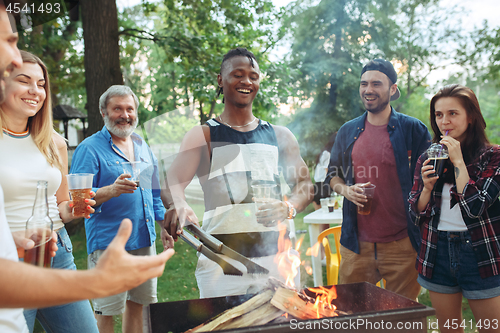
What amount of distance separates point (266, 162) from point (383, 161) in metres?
1.23

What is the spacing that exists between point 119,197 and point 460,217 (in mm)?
2787

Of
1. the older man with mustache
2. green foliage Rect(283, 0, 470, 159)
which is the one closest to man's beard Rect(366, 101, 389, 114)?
the older man with mustache

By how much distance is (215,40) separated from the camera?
25.7 ft

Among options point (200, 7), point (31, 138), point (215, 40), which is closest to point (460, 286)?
point (31, 138)

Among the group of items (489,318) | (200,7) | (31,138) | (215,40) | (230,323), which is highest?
(200,7)

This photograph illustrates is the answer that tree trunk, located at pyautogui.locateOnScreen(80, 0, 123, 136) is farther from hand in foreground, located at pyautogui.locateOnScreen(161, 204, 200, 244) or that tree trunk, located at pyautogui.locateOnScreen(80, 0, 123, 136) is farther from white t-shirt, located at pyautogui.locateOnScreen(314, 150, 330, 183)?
hand in foreground, located at pyautogui.locateOnScreen(161, 204, 200, 244)

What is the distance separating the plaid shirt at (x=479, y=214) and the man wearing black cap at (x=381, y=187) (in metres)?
0.40

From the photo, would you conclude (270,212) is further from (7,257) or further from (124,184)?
(7,257)

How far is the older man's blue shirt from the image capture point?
9.98 feet

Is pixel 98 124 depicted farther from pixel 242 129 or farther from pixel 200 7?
pixel 242 129

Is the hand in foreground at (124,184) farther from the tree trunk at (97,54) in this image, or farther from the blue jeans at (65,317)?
the tree trunk at (97,54)

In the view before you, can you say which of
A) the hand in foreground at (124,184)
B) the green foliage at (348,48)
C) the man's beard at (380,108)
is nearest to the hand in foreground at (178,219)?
the hand in foreground at (124,184)

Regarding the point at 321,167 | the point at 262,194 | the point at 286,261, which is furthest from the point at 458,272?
the point at 321,167

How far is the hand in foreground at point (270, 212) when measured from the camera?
2.09 m
